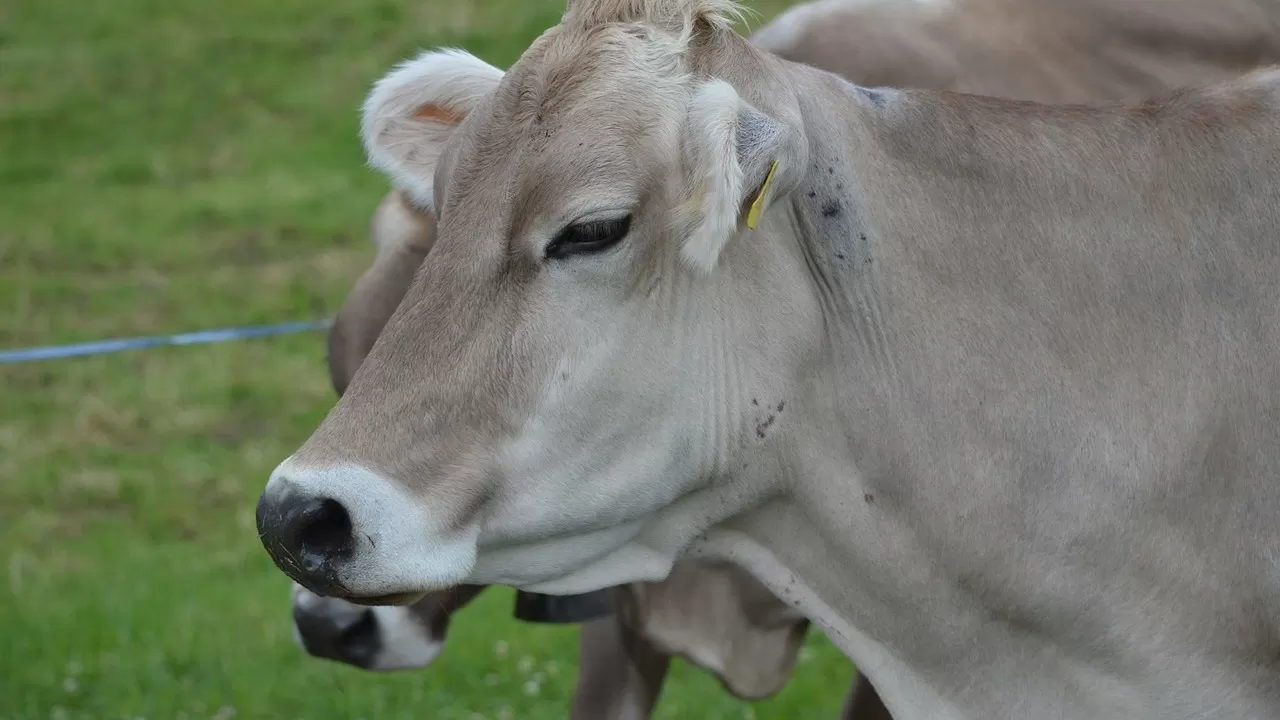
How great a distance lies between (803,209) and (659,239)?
0.98 ft

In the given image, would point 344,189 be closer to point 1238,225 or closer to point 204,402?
point 204,402

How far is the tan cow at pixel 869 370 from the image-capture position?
2652mm

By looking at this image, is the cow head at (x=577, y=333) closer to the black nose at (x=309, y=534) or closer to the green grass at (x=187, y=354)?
the black nose at (x=309, y=534)

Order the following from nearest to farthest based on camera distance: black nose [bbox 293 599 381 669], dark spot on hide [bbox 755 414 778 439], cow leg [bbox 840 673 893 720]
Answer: dark spot on hide [bbox 755 414 778 439] → black nose [bbox 293 599 381 669] → cow leg [bbox 840 673 893 720]

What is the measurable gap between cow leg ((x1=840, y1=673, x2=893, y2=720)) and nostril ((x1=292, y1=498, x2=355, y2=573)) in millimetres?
2035

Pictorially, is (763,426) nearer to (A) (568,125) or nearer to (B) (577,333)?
(B) (577,333)

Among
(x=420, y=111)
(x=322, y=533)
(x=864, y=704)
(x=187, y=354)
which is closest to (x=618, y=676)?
(x=864, y=704)

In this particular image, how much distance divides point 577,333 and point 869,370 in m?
0.54

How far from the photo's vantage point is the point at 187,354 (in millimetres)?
10578

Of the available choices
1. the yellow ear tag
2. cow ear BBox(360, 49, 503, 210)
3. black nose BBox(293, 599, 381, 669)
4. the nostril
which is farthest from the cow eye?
black nose BBox(293, 599, 381, 669)

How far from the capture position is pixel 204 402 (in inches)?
386

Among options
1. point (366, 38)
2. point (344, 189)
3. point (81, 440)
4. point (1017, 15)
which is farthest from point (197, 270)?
point (1017, 15)

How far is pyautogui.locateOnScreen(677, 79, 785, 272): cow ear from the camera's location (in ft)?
8.48

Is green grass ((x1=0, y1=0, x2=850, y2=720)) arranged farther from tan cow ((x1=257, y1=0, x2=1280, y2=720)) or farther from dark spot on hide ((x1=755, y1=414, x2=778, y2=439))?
dark spot on hide ((x1=755, y1=414, x2=778, y2=439))
